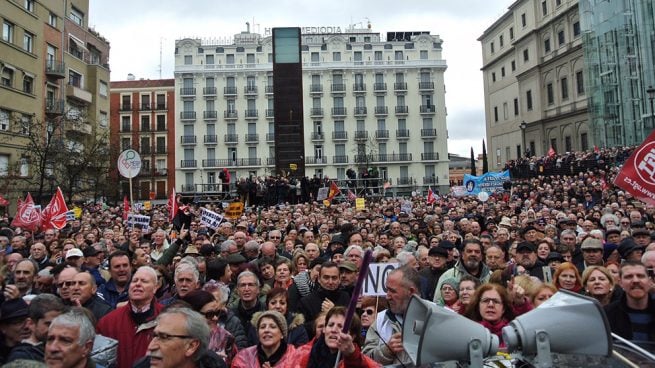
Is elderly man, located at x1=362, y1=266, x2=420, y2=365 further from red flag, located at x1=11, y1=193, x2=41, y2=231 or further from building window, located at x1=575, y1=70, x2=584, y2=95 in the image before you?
building window, located at x1=575, y1=70, x2=584, y2=95

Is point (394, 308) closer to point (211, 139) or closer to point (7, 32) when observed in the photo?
point (7, 32)

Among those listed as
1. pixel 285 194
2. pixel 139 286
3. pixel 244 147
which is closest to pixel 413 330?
pixel 139 286

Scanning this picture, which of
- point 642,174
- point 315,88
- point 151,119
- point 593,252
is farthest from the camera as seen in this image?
point 151,119

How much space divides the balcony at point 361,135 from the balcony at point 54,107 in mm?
39415

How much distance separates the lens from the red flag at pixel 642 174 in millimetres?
9148

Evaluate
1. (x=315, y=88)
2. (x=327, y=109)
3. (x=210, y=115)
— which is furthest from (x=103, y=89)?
(x=327, y=109)

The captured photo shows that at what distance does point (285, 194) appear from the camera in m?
28.5

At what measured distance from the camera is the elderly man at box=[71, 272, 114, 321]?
17.3ft

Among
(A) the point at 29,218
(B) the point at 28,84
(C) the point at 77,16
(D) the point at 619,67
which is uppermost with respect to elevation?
(C) the point at 77,16

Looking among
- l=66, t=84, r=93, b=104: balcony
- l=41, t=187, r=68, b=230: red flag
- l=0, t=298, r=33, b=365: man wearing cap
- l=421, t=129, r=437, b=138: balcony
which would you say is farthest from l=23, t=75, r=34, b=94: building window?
l=421, t=129, r=437, b=138: balcony

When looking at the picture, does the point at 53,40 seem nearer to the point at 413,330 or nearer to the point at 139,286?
the point at 139,286

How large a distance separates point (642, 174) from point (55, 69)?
134 ft

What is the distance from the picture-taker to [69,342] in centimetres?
352

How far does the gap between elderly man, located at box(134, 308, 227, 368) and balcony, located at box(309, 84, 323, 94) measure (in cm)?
7038
